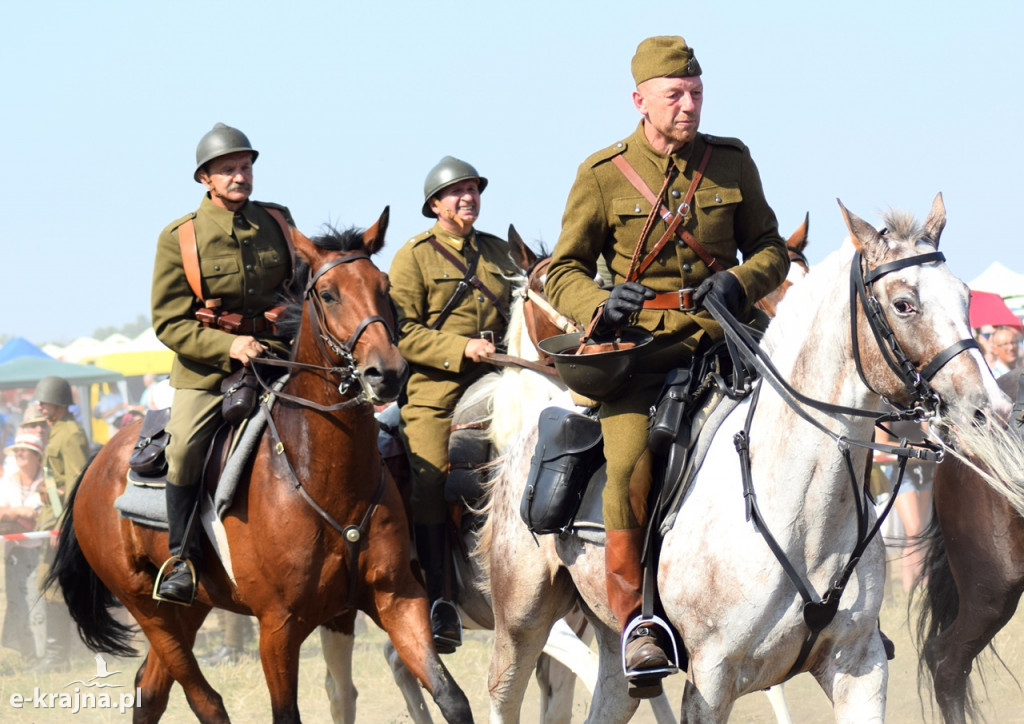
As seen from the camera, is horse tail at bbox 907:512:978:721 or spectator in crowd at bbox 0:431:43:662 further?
spectator in crowd at bbox 0:431:43:662

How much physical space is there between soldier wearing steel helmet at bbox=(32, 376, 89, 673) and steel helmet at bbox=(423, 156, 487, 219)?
5.42 metres

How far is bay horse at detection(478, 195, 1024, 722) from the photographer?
13.9ft

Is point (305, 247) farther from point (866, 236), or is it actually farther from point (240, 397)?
point (866, 236)

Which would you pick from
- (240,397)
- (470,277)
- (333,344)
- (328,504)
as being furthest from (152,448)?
(470,277)

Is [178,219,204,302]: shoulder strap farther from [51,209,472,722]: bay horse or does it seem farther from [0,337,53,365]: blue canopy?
[0,337,53,365]: blue canopy

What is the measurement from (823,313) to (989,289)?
48.0 ft

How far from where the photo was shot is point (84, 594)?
28.4 ft

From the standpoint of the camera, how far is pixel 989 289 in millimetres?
18234

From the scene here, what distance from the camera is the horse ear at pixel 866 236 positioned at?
14.3ft

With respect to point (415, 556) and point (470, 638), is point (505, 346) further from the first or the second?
point (470, 638)

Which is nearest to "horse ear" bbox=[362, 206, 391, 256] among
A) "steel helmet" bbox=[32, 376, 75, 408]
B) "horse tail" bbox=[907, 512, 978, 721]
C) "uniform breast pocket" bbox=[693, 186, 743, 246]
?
"uniform breast pocket" bbox=[693, 186, 743, 246]

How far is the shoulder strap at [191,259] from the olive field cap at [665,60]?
2739mm

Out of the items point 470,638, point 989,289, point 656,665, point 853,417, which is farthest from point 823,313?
point 989,289

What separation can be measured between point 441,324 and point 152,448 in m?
1.86
